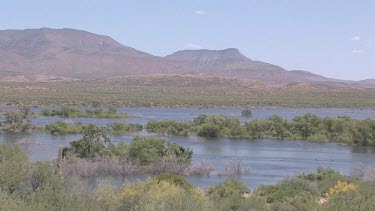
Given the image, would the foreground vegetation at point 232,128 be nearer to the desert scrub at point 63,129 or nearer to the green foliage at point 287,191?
the desert scrub at point 63,129

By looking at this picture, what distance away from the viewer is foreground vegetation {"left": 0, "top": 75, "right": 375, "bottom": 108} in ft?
362

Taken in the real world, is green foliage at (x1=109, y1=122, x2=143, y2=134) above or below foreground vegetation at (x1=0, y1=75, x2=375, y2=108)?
above

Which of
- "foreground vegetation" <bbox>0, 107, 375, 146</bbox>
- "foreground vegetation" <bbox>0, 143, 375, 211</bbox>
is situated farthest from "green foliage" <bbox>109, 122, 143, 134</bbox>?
"foreground vegetation" <bbox>0, 143, 375, 211</bbox>

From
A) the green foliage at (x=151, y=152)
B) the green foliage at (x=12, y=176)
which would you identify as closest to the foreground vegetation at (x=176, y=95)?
the green foliage at (x=151, y=152)

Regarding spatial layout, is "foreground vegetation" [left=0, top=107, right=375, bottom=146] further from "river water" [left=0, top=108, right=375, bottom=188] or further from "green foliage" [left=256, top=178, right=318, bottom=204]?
"green foliage" [left=256, top=178, right=318, bottom=204]

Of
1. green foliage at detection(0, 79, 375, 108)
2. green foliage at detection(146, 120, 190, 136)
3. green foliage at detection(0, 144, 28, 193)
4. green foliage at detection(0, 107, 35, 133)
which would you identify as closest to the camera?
green foliage at detection(0, 144, 28, 193)

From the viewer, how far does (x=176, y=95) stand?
447 feet

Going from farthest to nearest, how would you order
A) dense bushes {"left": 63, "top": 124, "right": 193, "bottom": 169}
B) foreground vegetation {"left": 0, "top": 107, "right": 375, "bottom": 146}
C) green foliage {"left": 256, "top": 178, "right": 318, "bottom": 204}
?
foreground vegetation {"left": 0, "top": 107, "right": 375, "bottom": 146} < dense bushes {"left": 63, "top": 124, "right": 193, "bottom": 169} < green foliage {"left": 256, "top": 178, "right": 318, "bottom": 204}

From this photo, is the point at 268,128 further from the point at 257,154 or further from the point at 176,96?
the point at 176,96

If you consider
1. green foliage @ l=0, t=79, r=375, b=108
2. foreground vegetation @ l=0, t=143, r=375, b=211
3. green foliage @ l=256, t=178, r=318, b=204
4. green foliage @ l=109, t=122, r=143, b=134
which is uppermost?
foreground vegetation @ l=0, t=143, r=375, b=211

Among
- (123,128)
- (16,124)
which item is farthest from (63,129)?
(123,128)

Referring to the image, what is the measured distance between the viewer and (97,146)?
1521 inches

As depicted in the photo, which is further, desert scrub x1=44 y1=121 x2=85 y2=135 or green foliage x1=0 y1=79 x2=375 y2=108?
green foliage x1=0 y1=79 x2=375 y2=108

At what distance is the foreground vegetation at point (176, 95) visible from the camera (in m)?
110
